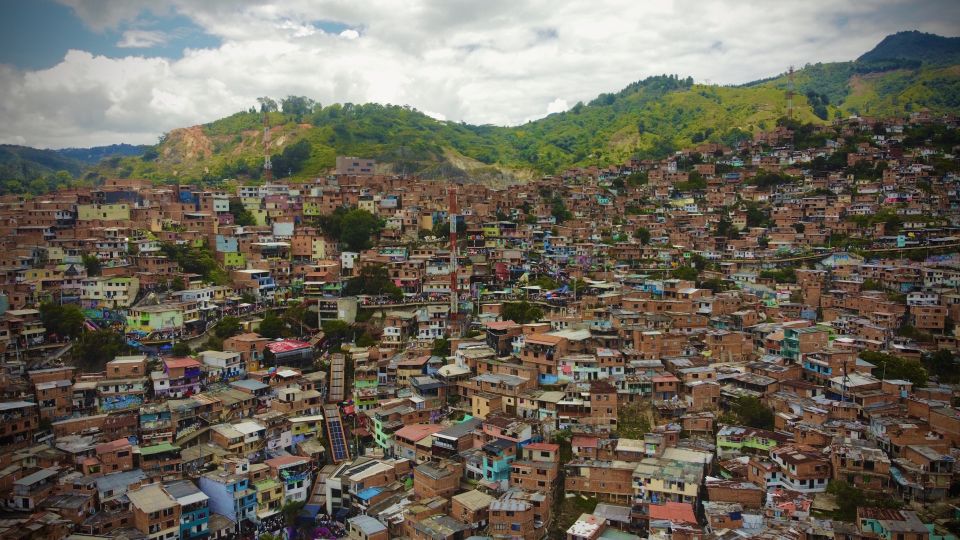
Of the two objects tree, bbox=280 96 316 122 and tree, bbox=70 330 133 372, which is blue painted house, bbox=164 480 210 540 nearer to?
tree, bbox=70 330 133 372

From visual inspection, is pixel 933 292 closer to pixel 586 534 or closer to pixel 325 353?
pixel 586 534

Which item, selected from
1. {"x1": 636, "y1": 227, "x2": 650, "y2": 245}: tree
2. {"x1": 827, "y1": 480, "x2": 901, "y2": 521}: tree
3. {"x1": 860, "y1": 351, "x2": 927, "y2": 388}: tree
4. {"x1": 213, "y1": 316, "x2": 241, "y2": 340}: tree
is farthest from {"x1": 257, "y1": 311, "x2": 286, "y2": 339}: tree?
{"x1": 860, "y1": 351, "x2": 927, "y2": 388}: tree

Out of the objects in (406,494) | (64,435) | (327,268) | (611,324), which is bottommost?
(406,494)

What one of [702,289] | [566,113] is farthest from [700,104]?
[702,289]

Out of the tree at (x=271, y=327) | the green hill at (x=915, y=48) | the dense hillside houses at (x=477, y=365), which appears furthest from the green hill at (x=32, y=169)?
the green hill at (x=915, y=48)

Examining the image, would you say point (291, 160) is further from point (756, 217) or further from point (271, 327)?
point (756, 217)
